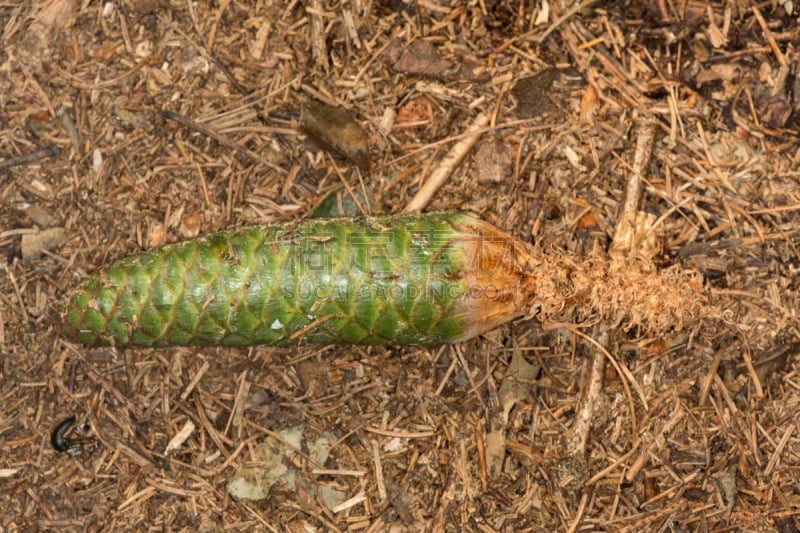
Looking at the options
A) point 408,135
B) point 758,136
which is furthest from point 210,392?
point 758,136

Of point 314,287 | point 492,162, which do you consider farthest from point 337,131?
point 314,287

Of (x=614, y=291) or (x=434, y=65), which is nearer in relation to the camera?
(x=614, y=291)

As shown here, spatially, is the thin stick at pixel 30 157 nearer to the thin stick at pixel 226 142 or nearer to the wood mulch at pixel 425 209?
the wood mulch at pixel 425 209

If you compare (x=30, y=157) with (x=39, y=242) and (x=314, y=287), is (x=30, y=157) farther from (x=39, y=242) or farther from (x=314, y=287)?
(x=314, y=287)

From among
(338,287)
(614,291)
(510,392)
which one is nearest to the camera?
(338,287)

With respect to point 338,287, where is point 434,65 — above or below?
above

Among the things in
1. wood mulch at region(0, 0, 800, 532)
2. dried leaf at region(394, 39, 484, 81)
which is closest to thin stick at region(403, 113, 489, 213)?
wood mulch at region(0, 0, 800, 532)

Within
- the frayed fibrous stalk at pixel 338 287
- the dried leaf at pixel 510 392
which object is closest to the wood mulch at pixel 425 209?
the dried leaf at pixel 510 392

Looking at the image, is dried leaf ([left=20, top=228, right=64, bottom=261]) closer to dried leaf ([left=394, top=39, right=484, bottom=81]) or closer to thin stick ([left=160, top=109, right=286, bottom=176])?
thin stick ([left=160, top=109, right=286, bottom=176])
